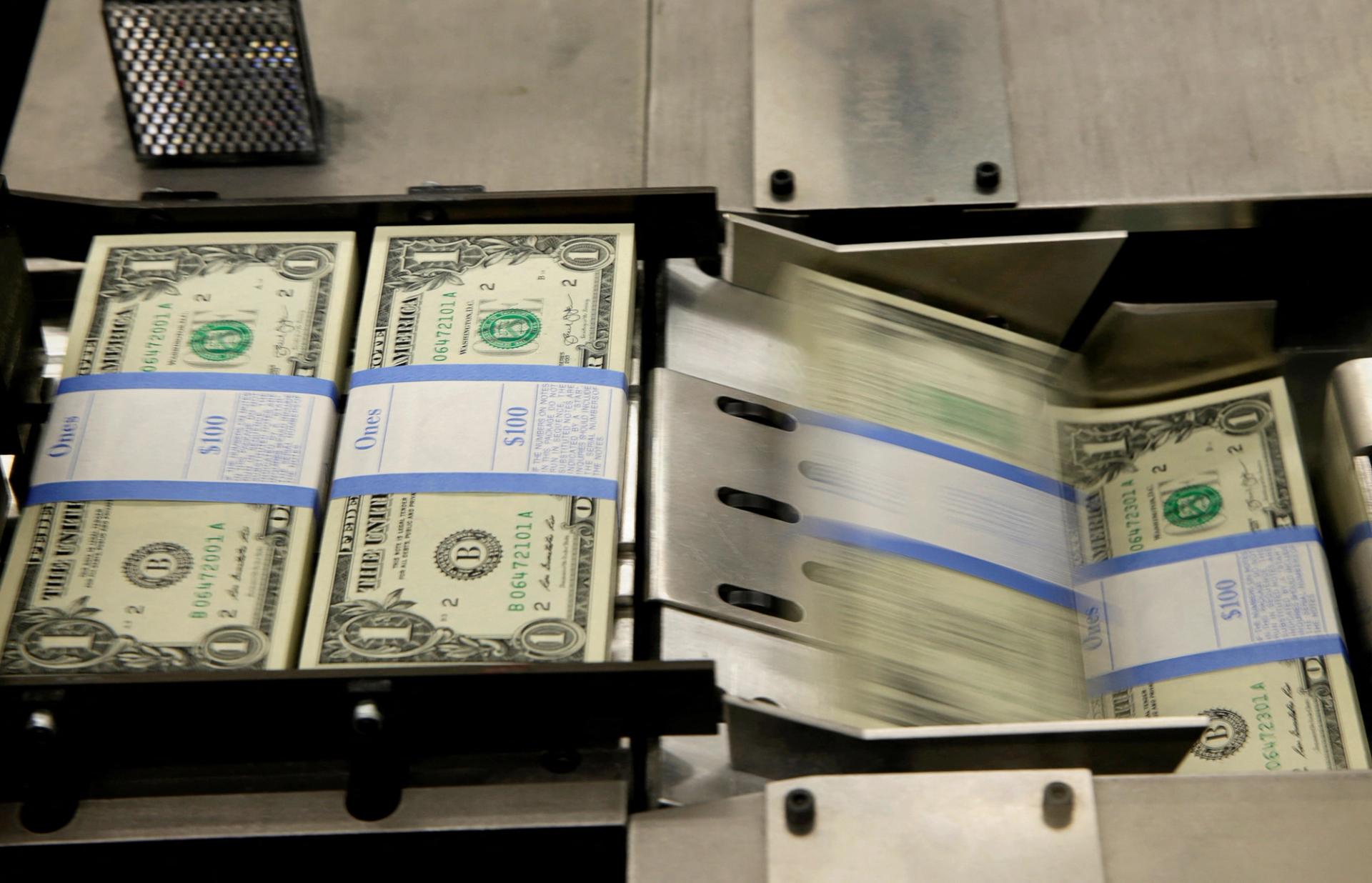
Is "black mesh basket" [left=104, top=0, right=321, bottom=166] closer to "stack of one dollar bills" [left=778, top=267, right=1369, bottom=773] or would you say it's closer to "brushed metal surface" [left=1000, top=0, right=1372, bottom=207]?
"stack of one dollar bills" [left=778, top=267, right=1369, bottom=773]

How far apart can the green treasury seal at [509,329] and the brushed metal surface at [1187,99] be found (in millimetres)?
520

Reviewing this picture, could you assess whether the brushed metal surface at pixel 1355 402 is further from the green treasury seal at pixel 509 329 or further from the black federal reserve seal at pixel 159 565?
the black federal reserve seal at pixel 159 565

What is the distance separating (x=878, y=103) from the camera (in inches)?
59.6

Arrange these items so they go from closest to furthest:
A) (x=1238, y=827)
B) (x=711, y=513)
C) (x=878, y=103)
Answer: (x=1238, y=827)
(x=711, y=513)
(x=878, y=103)

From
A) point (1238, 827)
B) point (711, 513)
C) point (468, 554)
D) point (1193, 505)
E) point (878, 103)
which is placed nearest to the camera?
point (1238, 827)

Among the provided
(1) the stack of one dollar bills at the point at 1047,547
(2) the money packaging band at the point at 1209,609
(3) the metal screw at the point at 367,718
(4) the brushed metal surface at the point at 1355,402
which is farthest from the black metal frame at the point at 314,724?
(4) the brushed metal surface at the point at 1355,402

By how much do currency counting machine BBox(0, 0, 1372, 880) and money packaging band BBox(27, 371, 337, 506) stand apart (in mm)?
89

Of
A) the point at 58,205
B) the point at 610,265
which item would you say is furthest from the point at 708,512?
the point at 58,205

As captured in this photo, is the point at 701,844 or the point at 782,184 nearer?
the point at 701,844

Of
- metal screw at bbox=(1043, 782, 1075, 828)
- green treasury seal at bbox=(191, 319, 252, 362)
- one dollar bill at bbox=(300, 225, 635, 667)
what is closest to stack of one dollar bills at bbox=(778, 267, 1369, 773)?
metal screw at bbox=(1043, 782, 1075, 828)

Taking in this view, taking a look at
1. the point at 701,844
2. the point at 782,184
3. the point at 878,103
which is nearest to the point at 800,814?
the point at 701,844

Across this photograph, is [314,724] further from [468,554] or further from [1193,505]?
[1193,505]

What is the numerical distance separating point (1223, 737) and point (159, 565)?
90 centimetres

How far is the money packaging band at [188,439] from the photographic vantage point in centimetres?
122
